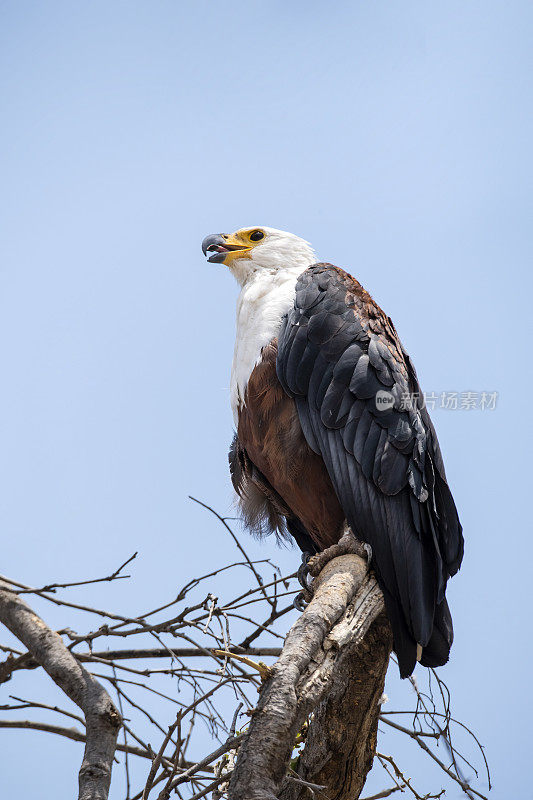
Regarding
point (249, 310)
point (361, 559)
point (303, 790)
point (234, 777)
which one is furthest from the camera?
point (249, 310)

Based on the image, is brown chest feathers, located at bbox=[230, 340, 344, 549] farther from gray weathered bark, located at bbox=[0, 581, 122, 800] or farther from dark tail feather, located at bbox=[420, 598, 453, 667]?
gray weathered bark, located at bbox=[0, 581, 122, 800]

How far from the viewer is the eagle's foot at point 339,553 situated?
3025 millimetres

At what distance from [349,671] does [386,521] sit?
62 cm

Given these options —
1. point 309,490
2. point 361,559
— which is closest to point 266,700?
point 361,559

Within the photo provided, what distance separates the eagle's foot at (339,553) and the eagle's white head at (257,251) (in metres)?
1.58

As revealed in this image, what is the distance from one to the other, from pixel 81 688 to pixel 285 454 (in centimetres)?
135

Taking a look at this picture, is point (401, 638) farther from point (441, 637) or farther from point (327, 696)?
point (327, 696)

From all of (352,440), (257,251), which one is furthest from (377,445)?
(257,251)

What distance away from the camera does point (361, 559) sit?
2994 mm

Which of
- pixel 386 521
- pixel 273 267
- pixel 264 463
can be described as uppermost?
pixel 273 267

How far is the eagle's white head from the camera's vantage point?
411 cm

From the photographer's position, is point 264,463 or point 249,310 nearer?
point 264,463

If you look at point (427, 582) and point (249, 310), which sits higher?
point (249, 310)

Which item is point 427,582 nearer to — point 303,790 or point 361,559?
point 361,559
